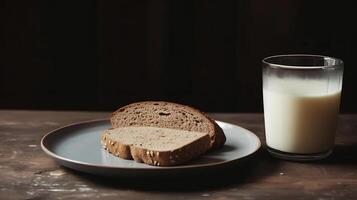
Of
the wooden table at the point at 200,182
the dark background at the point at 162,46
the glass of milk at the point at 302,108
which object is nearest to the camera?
the wooden table at the point at 200,182

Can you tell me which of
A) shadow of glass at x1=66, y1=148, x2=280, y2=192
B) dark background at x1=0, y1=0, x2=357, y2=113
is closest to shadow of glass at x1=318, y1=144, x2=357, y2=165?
shadow of glass at x1=66, y1=148, x2=280, y2=192

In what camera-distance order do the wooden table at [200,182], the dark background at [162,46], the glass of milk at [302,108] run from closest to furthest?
the wooden table at [200,182]
the glass of milk at [302,108]
the dark background at [162,46]

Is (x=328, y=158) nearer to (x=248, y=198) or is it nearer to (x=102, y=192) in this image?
(x=248, y=198)

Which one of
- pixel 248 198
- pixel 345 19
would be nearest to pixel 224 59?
pixel 345 19

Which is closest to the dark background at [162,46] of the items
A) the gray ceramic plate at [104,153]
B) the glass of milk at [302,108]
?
the gray ceramic plate at [104,153]

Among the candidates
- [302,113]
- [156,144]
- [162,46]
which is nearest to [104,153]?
[156,144]

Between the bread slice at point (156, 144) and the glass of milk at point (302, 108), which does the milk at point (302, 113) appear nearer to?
the glass of milk at point (302, 108)

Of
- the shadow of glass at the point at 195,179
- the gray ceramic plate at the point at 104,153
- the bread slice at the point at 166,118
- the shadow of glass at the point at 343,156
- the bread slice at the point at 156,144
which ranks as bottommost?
the shadow of glass at the point at 343,156
